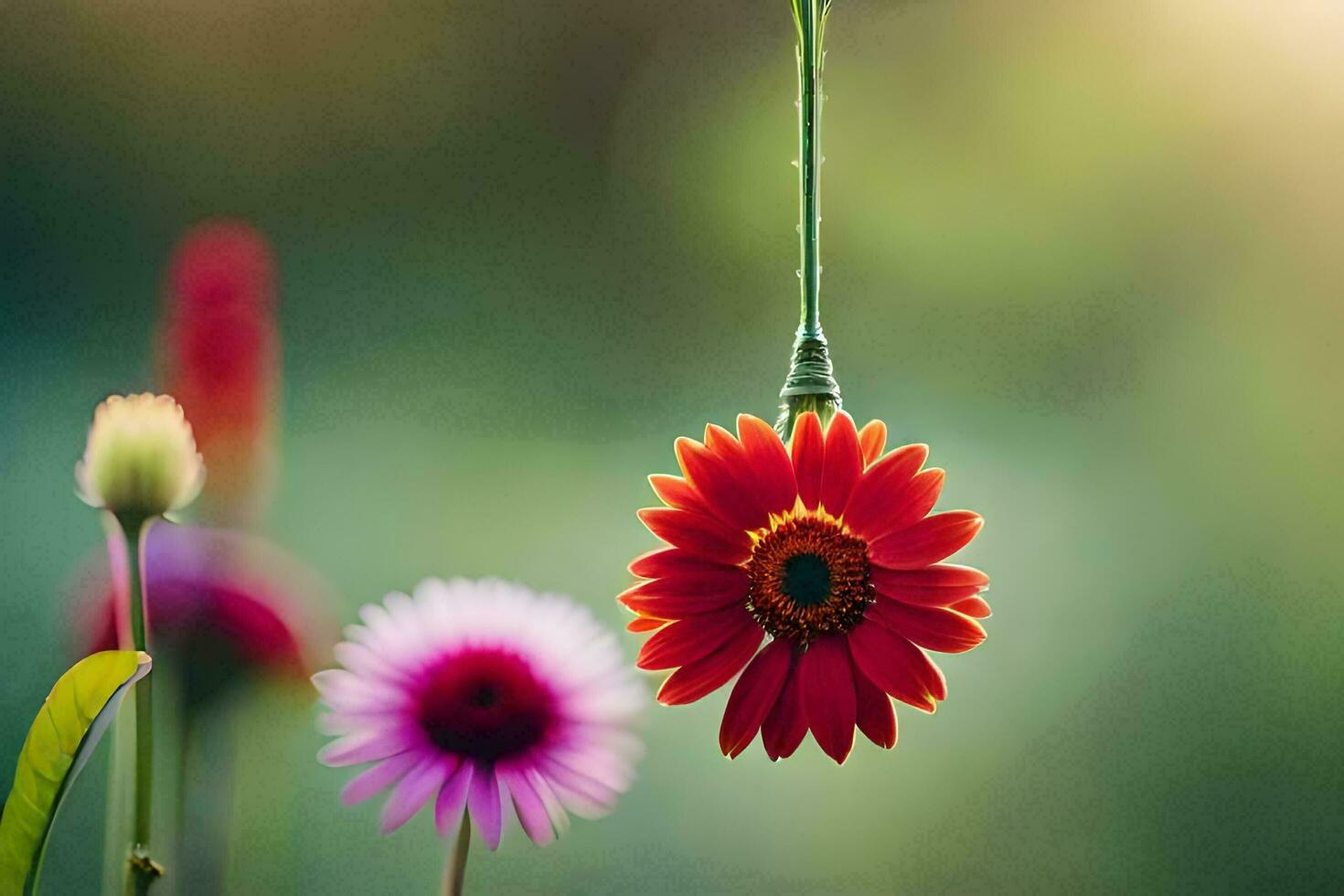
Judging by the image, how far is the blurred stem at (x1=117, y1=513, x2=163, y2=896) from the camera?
1.69 feet

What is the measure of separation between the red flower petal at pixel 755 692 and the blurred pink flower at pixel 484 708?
0.18ft

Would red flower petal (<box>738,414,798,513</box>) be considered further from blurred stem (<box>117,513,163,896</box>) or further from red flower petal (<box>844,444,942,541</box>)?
blurred stem (<box>117,513,163,896</box>)

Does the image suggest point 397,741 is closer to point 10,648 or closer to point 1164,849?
point 10,648

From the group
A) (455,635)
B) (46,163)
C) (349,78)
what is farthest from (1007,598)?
(46,163)

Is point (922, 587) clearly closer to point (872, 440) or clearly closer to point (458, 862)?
point (872, 440)

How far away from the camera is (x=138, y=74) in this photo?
1.89 feet

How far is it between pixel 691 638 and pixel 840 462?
0.39 ft

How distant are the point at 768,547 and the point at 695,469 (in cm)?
5

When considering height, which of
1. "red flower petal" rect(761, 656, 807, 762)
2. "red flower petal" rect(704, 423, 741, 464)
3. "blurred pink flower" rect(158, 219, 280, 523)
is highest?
"blurred pink flower" rect(158, 219, 280, 523)

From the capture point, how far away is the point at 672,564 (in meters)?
0.51

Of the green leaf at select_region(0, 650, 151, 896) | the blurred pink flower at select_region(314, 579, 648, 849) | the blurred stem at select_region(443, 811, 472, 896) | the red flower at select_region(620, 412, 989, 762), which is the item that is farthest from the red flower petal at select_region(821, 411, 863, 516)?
the green leaf at select_region(0, 650, 151, 896)

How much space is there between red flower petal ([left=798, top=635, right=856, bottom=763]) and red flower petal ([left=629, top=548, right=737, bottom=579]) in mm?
62

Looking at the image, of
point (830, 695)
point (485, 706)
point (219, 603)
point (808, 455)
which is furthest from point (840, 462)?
point (219, 603)

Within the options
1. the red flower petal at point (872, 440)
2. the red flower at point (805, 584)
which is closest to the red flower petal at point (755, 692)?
the red flower at point (805, 584)
